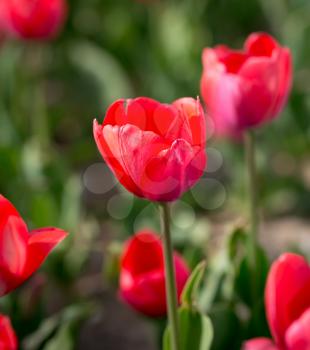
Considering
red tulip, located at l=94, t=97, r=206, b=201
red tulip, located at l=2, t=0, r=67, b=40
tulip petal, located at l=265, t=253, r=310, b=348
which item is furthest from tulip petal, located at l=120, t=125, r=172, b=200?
red tulip, located at l=2, t=0, r=67, b=40

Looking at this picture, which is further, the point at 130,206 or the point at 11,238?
the point at 130,206

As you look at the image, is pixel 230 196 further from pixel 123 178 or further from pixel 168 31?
pixel 123 178

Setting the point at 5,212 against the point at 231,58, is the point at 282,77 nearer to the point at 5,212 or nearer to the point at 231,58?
the point at 231,58

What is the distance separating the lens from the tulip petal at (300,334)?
2.27 feet

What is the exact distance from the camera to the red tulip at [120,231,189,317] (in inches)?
33.3

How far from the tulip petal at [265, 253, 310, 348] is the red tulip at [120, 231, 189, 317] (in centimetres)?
14

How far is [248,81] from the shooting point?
2.77ft

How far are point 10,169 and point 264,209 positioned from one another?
19.5 inches

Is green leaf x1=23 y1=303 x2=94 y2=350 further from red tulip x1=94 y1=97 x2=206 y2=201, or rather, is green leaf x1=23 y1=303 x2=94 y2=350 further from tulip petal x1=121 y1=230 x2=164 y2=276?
red tulip x1=94 y1=97 x2=206 y2=201

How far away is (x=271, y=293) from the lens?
72cm

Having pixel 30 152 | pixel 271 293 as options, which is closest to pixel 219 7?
pixel 30 152

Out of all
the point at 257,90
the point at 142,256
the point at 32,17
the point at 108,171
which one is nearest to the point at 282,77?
the point at 257,90

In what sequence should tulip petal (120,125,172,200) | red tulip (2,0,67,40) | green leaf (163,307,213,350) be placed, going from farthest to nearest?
red tulip (2,0,67,40) → green leaf (163,307,213,350) → tulip petal (120,125,172,200)

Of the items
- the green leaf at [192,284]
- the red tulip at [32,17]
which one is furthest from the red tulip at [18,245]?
the red tulip at [32,17]
